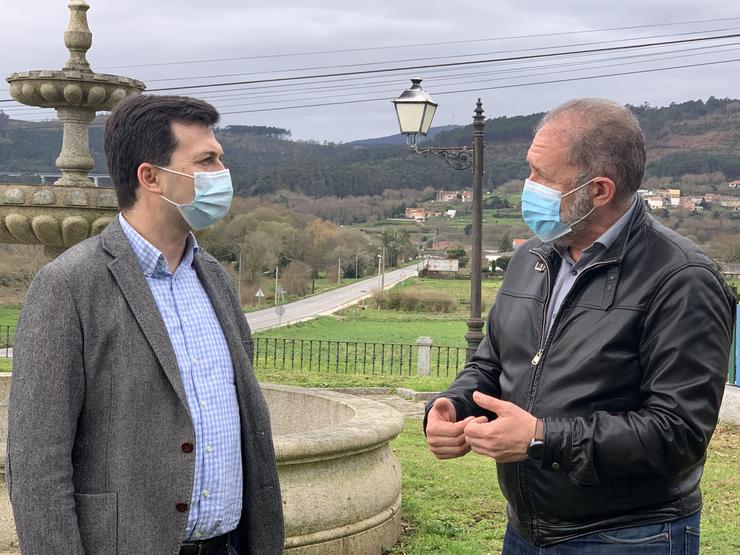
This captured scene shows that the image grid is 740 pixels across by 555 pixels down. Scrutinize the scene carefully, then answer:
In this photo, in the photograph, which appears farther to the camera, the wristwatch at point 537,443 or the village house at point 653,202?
the village house at point 653,202

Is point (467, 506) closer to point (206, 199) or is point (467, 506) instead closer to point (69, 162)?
point (69, 162)

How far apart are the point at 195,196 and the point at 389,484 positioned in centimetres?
364

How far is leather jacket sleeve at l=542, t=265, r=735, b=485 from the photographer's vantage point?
2.65 m

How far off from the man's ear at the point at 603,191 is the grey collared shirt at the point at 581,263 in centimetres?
7

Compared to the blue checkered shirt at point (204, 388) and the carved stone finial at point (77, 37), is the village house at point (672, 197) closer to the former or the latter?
the carved stone finial at point (77, 37)

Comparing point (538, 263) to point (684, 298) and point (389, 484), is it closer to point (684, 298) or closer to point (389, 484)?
point (684, 298)

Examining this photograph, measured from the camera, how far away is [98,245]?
2883mm

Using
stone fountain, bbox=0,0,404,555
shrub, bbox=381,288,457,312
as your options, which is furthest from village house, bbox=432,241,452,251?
stone fountain, bbox=0,0,404,555

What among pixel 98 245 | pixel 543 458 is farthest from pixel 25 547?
pixel 543 458

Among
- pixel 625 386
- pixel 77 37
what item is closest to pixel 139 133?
pixel 625 386

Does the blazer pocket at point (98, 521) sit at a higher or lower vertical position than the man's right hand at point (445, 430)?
lower

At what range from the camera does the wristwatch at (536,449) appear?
274 cm

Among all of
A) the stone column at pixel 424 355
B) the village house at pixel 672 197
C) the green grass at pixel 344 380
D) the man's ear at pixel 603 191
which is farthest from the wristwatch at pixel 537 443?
the village house at pixel 672 197

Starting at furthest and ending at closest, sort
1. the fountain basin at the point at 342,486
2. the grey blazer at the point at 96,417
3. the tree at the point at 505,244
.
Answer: the tree at the point at 505,244 < the fountain basin at the point at 342,486 < the grey blazer at the point at 96,417
